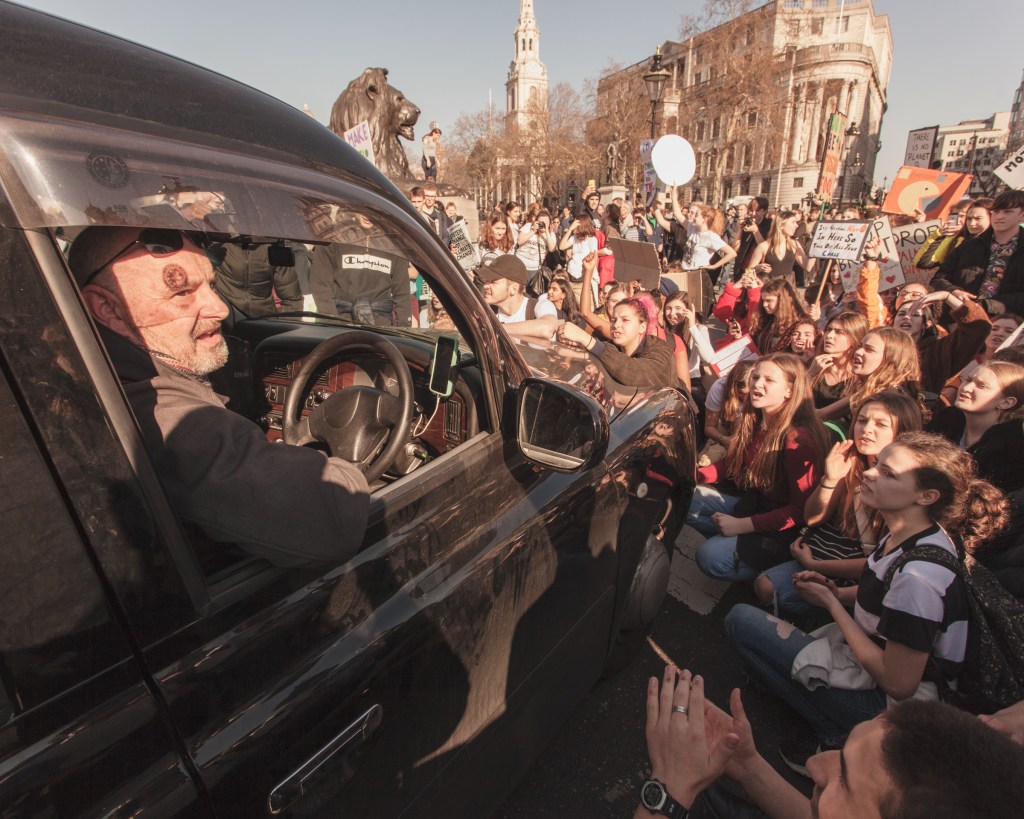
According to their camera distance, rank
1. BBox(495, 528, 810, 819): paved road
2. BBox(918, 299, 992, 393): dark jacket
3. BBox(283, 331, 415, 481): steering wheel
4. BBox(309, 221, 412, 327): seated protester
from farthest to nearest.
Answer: BBox(918, 299, 992, 393): dark jacket → BBox(309, 221, 412, 327): seated protester → BBox(495, 528, 810, 819): paved road → BBox(283, 331, 415, 481): steering wheel

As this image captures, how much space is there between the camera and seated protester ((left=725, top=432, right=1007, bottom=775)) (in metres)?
1.85

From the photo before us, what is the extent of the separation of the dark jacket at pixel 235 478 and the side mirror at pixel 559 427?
57 cm

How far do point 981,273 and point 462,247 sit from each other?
16.9ft

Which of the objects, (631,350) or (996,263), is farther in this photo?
(996,263)

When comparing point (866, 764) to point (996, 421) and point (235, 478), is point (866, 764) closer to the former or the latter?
point (235, 478)

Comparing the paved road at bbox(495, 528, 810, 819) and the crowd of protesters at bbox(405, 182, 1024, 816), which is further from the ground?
the crowd of protesters at bbox(405, 182, 1024, 816)

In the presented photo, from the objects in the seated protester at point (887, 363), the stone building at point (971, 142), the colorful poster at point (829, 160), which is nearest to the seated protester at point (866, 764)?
the seated protester at point (887, 363)

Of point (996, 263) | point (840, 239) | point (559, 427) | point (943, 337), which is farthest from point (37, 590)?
point (840, 239)

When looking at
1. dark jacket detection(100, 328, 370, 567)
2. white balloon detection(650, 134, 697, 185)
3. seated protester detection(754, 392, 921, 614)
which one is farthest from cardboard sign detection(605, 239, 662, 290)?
dark jacket detection(100, 328, 370, 567)

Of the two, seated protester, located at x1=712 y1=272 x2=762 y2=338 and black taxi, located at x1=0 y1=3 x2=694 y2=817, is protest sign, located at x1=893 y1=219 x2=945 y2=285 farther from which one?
black taxi, located at x1=0 y1=3 x2=694 y2=817

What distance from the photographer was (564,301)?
6.20 m

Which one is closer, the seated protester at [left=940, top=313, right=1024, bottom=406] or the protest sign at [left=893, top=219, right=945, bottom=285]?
the seated protester at [left=940, top=313, right=1024, bottom=406]

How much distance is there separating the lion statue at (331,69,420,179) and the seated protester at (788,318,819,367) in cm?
646

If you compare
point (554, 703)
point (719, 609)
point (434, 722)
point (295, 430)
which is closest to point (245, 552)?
point (434, 722)
